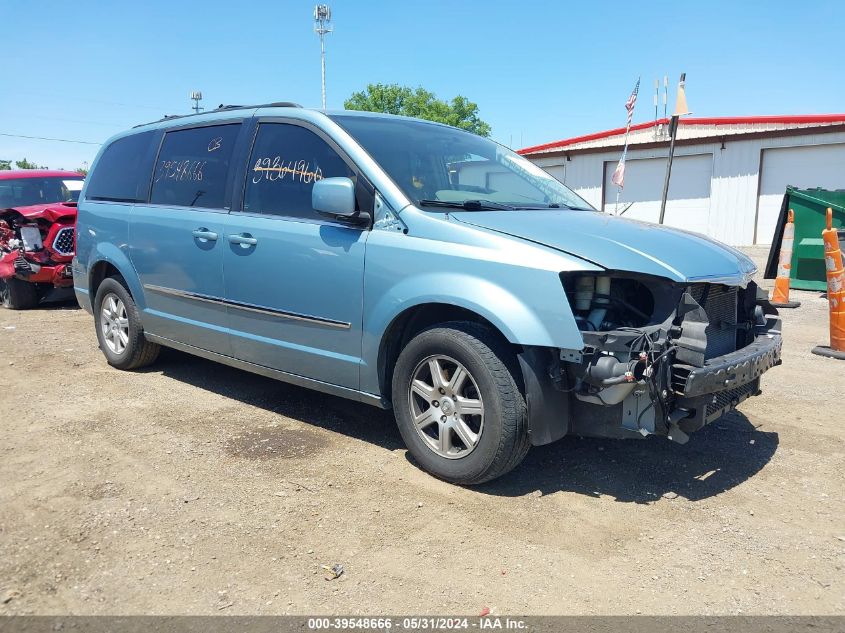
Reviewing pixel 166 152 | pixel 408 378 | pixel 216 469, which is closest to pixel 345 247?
pixel 408 378

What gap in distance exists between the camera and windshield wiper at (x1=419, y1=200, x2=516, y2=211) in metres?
3.64

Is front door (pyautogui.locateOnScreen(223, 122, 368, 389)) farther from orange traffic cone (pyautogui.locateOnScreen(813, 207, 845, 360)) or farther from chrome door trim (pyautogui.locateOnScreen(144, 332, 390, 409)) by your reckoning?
orange traffic cone (pyautogui.locateOnScreen(813, 207, 845, 360))

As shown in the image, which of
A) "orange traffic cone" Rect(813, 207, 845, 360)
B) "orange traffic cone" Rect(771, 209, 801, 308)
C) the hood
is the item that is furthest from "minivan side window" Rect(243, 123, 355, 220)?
"orange traffic cone" Rect(771, 209, 801, 308)

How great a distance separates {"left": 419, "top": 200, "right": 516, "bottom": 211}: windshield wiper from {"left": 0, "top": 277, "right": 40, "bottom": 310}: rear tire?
8034mm

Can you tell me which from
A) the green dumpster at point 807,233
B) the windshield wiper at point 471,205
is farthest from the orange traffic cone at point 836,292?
the green dumpster at point 807,233

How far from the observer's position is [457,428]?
3379 mm

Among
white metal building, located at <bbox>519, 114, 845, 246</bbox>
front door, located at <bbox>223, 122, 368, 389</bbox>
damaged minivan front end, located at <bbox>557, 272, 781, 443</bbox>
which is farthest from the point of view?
white metal building, located at <bbox>519, 114, 845, 246</bbox>

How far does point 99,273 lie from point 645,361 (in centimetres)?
484

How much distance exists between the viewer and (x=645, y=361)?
2.89 m

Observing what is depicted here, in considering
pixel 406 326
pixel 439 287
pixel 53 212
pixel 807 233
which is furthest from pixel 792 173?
pixel 439 287

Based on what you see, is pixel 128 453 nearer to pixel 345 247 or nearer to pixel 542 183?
pixel 345 247

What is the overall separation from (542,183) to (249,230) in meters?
1.99

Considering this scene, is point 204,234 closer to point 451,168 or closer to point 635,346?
point 451,168

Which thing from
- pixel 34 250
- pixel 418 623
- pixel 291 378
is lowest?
pixel 418 623
